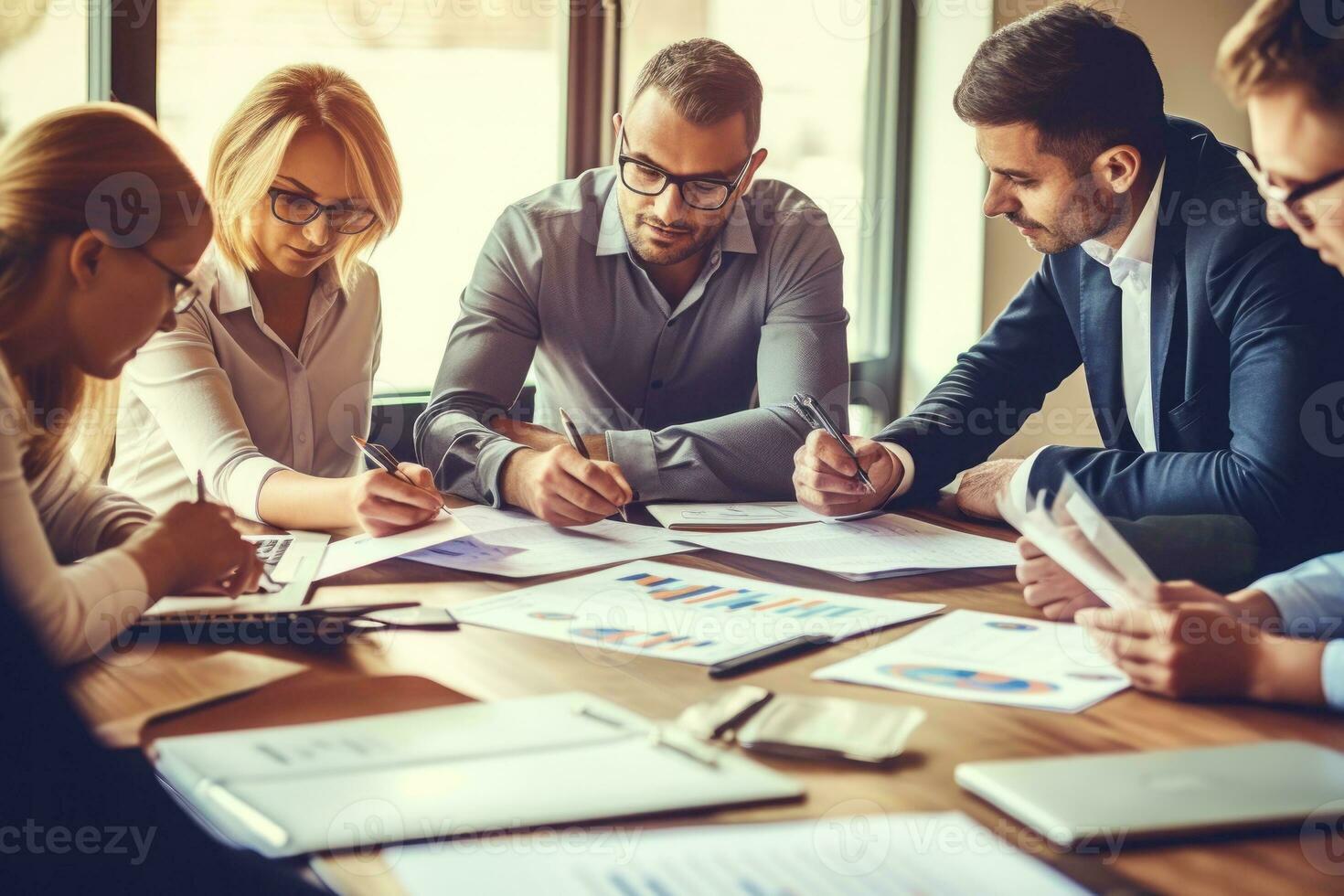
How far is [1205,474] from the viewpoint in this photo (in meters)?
1.61

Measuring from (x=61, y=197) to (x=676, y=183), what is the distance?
3.68 ft

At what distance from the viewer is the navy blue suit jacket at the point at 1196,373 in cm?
159

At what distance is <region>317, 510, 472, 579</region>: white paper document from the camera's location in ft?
4.70

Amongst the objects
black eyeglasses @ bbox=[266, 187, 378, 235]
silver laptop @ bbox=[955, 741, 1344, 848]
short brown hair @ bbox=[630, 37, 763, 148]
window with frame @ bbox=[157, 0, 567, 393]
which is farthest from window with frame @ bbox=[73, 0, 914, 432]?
silver laptop @ bbox=[955, 741, 1344, 848]

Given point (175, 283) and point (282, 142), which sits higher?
point (282, 142)

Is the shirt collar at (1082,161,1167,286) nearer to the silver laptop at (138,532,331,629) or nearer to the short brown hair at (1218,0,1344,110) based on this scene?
the short brown hair at (1218,0,1344,110)

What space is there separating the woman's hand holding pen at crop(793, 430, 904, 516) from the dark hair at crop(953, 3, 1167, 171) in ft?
1.90

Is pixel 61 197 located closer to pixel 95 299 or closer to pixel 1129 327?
pixel 95 299

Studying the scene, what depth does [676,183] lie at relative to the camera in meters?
2.08

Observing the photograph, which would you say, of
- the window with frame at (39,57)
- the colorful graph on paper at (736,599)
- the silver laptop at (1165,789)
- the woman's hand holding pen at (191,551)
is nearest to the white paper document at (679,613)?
the colorful graph on paper at (736,599)

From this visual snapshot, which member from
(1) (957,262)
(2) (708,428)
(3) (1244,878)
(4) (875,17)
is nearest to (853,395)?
(1) (957,262)

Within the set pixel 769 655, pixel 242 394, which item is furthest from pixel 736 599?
pixel 242 394

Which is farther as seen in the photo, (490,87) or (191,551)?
(490,87)

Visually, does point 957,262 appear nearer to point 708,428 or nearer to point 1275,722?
point 708,428
